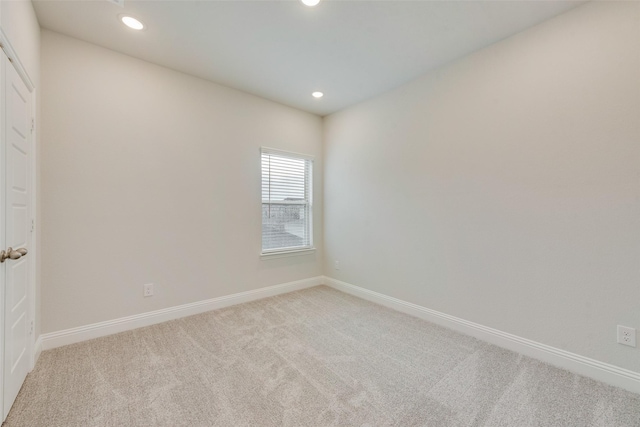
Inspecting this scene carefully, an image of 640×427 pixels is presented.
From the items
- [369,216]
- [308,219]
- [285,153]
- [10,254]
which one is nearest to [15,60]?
[10,254]

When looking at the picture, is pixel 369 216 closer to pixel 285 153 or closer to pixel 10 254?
pixel 285 153

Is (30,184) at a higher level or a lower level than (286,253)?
higher

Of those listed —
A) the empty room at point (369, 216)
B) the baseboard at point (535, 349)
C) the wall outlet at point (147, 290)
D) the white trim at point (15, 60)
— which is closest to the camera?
the white trim at point (15, 60)

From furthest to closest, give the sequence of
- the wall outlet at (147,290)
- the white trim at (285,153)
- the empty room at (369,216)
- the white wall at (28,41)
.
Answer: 1. the white trim at (285,153)
2. the wall outlet at (147,290)
3. the empty room at (369,216)
4. the white wall at (28,41)

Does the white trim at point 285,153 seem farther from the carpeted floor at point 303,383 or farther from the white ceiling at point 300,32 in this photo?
the carpeted floor at point 303,383

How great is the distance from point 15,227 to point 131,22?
178cm

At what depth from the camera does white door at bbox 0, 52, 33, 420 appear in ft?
4.92

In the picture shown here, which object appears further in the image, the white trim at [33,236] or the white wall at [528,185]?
the white trim at [33,236]

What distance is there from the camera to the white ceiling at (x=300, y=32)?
201 centimetres

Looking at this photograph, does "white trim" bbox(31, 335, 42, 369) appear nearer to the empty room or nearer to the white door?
the empty room

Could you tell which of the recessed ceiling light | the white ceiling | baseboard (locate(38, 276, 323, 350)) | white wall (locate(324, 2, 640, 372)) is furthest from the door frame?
white wall (locate(324, 2, 640, 372))

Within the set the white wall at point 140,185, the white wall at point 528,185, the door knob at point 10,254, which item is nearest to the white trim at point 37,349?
the white wall at point 140,185

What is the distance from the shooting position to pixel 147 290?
273cm

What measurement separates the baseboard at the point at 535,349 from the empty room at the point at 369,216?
0.04ft
